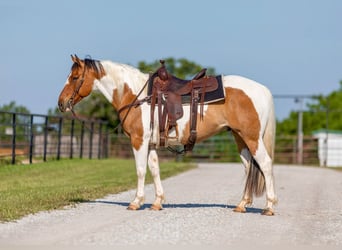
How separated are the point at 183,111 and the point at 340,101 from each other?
7026 centimetres

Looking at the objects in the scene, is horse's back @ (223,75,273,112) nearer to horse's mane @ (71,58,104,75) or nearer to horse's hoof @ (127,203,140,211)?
horse's mane @ (71,58,104,75)

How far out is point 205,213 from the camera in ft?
36.4

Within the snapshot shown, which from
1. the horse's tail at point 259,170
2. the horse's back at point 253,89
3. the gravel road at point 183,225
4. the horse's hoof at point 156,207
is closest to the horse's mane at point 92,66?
the horse's back at point 253,89

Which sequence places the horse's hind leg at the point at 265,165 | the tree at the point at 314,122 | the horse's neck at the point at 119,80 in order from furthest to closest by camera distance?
the tree at the point at 314,122 → the horse's neck at the point at 119,80 → the horse's hind leg at the point at 265,165

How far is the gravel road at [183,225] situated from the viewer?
8273mm

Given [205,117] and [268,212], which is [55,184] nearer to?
[205,117]

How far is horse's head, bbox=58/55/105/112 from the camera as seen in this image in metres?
12.0

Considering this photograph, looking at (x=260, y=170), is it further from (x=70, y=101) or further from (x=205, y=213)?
(x=70, y=101)

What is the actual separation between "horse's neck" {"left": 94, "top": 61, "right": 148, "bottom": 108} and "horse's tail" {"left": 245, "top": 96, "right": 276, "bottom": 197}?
2050 mm

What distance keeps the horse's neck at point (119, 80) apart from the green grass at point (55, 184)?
75.9 inches

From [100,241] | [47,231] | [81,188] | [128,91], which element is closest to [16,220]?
[47,231]

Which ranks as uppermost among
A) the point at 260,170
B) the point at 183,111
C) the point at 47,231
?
the point at 183,111

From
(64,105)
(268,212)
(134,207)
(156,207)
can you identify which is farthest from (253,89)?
(64,105)

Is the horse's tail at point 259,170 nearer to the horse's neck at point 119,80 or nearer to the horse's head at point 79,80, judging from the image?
the horse's neck at point 119,80
